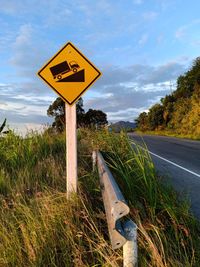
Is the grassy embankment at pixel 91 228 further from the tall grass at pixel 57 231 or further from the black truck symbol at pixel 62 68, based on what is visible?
the black truck symbol at pixel 62 68

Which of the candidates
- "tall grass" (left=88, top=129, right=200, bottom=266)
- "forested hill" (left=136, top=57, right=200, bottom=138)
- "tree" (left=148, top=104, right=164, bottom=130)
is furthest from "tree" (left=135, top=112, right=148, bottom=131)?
"tall grass" (left=88, top=129, right=200, bottom=266)

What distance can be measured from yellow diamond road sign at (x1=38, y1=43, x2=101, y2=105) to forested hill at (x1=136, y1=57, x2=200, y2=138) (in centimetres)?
3096

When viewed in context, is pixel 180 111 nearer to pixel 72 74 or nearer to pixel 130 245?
pixel 72 74

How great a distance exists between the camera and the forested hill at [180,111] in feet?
138

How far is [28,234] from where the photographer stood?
5035 mm

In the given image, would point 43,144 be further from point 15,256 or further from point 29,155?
point 15,256

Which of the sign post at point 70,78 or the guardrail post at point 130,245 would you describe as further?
the sign post at point 70,78

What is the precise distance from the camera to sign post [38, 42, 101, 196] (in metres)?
7.46

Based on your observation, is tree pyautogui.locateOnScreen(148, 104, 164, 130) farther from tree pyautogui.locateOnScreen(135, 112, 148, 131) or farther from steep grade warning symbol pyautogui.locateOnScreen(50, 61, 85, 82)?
steep grade warning symbol pyautogui.locateOnScreen(50, 61, 85, 82)

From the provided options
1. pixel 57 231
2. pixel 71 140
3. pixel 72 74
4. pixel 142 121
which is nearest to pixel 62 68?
pixel 72 74

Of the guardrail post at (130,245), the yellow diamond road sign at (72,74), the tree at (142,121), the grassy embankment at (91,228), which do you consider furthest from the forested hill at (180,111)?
the guardrail post at (130,245)

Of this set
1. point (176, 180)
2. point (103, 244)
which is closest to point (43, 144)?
point (176, 180)

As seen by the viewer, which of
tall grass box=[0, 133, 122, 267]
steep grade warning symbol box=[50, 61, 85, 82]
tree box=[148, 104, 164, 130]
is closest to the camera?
tall grass box=[0, 133, 122, 267]

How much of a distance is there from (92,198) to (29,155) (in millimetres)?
5674
